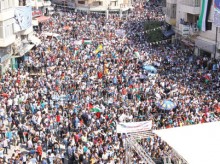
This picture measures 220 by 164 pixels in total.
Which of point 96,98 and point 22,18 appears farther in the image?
point 22,18

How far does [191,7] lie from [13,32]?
1646 cm

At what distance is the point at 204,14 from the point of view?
38.1m

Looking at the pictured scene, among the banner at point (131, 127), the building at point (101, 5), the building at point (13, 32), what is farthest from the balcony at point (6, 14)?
the building at point (101, 5)

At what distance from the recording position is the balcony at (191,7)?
1585 inches

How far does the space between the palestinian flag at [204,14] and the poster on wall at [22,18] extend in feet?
52.1

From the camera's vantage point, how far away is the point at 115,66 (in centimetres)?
3547

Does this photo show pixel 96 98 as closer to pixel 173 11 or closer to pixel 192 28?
pixel 192 28

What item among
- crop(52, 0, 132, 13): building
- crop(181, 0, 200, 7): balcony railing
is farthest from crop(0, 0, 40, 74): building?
crop(52, 0, 132, 13): building

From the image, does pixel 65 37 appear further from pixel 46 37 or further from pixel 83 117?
pixel 83 117

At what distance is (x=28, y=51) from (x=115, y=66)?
37.1ft

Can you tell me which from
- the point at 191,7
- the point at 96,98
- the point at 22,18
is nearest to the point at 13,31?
the point at 22,18

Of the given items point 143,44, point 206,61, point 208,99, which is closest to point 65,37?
point 143,44

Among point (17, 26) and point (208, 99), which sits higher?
point (17, 26)

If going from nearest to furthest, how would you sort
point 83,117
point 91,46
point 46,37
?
1. point 83,117
2. point 91,46
3. point 46,37
